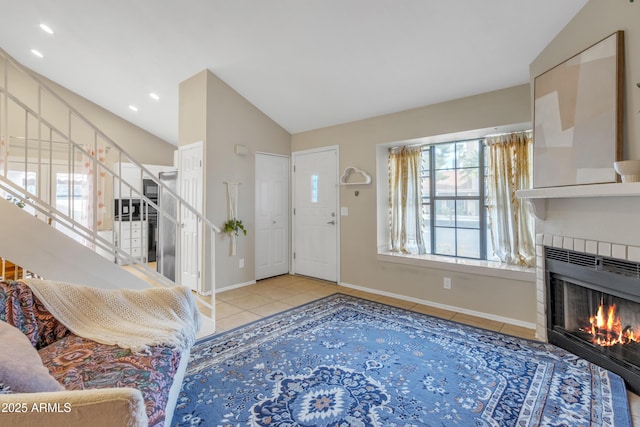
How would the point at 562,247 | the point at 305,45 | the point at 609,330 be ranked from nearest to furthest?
the point at 609,330 < the point at 562,247 < the point at 305,45

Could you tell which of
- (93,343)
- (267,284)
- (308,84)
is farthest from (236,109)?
(93,343)

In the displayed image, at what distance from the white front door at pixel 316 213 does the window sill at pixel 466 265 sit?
2.93 feet

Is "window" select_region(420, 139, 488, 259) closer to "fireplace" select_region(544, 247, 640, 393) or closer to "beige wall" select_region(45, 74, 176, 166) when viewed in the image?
"fireplace" select_region(544, 247, 640, 393)

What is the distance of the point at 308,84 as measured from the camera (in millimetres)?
3867

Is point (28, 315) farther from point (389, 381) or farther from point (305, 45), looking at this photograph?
point (305, 45)

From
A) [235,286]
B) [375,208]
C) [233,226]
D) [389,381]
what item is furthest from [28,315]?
[375,208]

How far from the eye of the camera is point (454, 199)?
3824 millimetres

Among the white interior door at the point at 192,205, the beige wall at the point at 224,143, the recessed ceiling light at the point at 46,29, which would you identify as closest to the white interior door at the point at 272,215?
the beige wall at the point at 224,143

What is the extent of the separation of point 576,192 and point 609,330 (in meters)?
1.05

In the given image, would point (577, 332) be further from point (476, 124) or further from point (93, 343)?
point (93, 343)

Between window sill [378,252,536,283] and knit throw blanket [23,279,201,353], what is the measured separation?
103 inches

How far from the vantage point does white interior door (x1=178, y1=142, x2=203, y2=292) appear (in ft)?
13.4

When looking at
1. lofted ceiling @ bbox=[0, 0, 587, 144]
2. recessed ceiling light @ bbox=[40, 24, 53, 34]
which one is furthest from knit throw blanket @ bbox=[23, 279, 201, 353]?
recessed ceiling light @ bbox=[40, 24, 53, 34]

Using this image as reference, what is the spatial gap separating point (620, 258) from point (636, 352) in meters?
0.64
